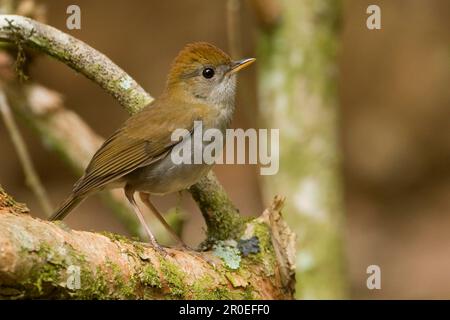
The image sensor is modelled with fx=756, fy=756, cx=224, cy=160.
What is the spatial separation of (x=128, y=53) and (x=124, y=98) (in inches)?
206

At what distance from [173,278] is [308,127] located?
9.26 feet

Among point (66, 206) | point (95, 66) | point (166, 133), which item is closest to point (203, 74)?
point (166, 133)

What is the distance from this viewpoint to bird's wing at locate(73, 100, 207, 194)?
4203 millimetres

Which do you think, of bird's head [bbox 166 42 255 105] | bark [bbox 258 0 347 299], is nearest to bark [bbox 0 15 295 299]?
bird's head [bbox 166 42 255 105]

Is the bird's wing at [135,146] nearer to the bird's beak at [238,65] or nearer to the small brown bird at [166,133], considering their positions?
the small brown bird at [166,133]

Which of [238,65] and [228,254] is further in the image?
[238,65]

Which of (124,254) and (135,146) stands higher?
(135,146)

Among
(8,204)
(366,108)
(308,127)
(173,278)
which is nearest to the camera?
(8,204)

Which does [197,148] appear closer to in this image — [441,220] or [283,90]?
[283,90]

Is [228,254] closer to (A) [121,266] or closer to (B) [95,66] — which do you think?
(A) [121,266]

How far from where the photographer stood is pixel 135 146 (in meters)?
4.33

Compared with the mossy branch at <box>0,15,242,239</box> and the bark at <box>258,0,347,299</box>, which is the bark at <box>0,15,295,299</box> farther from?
the bark at <box>258,0,347,299</box>

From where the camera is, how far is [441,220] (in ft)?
31.0

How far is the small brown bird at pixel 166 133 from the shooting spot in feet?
13.7
